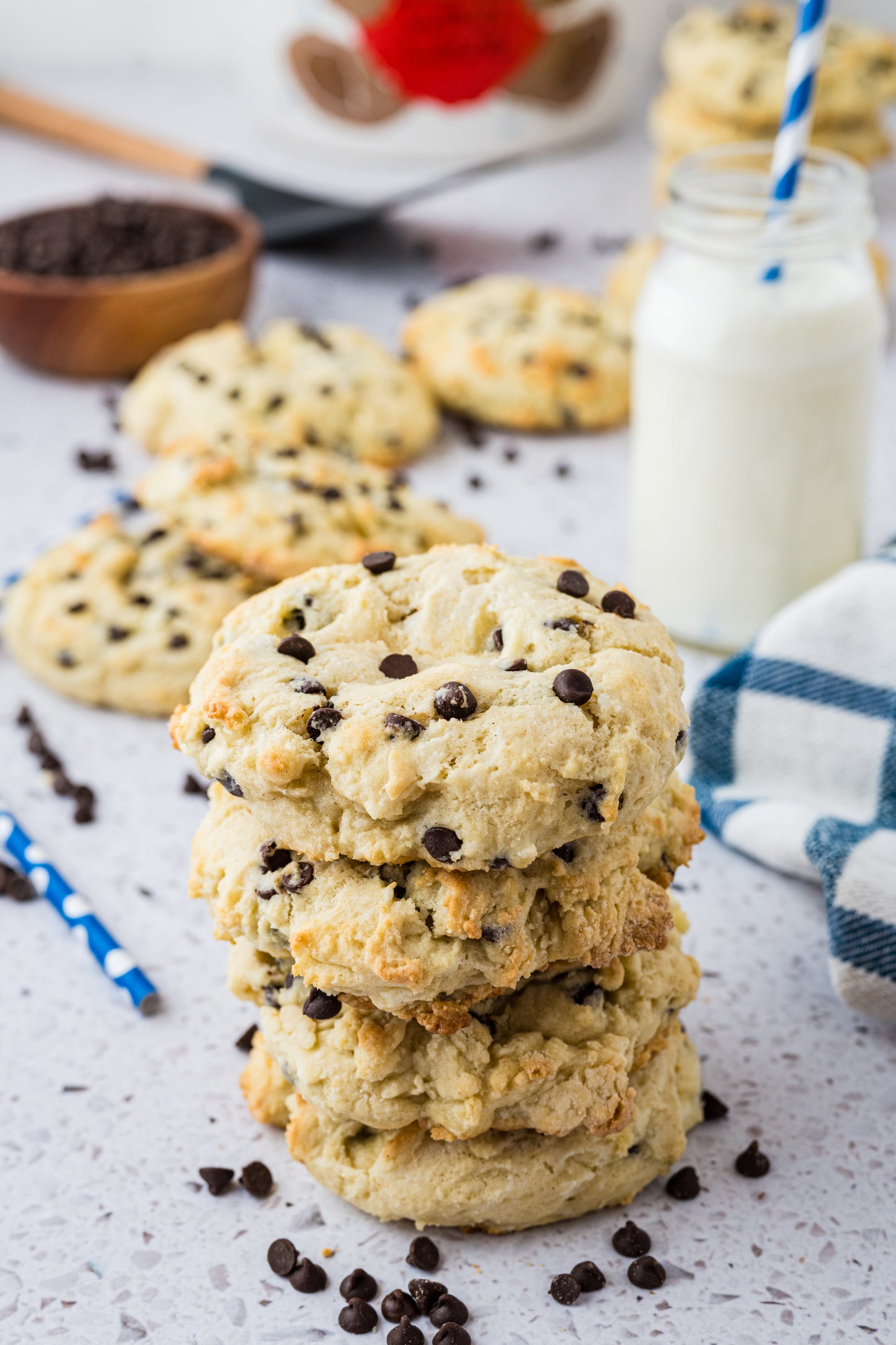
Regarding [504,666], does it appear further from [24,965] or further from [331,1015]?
[24,965]

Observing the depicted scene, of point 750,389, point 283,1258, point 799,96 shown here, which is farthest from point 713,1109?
point 799,96

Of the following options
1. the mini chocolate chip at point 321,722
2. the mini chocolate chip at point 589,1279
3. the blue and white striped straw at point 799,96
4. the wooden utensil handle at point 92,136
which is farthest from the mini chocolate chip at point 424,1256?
the wooden utensil handle at point 92,136

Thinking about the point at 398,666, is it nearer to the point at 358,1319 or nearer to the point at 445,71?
the point at 358,1319

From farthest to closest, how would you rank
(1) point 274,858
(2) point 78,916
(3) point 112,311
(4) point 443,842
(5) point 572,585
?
1. (3) point 112,311
2. (2) point 78,916
3. (5) point 572,585
4. (1) point 274,858
5. (4) point 443,842

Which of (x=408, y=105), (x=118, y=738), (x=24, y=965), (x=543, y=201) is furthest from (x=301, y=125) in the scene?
(x=24, y=965)

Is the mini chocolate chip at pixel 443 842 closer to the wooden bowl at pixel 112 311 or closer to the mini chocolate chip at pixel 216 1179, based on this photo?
the mini chocolate chip at pixel 216 1179
